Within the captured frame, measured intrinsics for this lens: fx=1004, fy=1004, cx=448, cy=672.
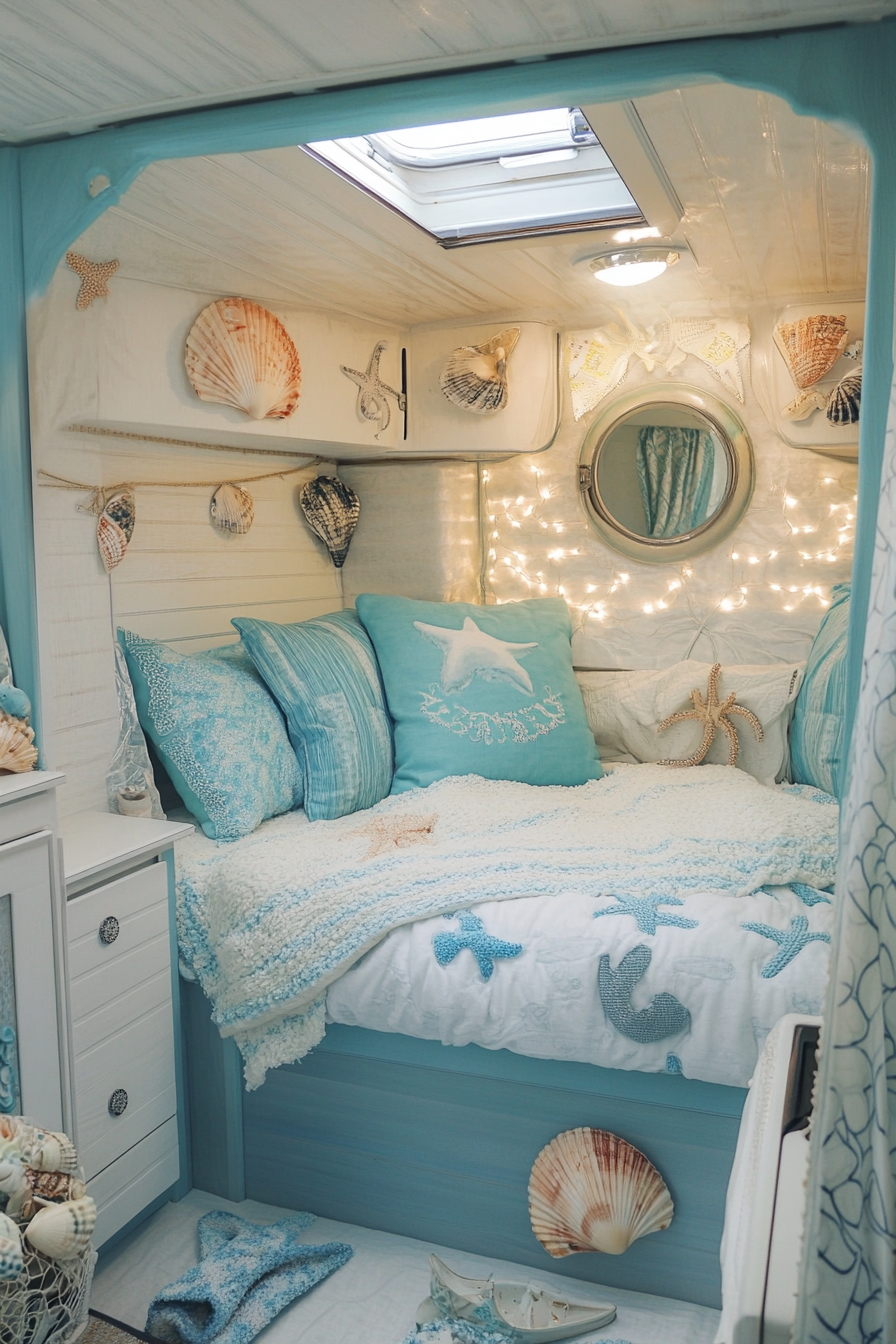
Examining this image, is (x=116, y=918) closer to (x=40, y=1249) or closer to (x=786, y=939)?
(x=40, y=1249)

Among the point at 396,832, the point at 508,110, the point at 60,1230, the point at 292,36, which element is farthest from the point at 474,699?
the point at 60,1230

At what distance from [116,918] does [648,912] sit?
1.00 metres

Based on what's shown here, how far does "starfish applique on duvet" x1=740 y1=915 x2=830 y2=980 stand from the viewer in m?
1.74

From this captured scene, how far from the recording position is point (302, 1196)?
2.08 m

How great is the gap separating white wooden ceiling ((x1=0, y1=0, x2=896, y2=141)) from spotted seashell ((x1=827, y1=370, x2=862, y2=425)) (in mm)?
1715

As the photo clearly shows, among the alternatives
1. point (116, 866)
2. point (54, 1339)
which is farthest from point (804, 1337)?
point (116, 866)

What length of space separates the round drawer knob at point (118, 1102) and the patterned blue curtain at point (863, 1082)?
1.45 metres

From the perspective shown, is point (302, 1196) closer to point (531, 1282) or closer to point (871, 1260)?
point (531, 1282)

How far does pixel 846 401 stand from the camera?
285 cm

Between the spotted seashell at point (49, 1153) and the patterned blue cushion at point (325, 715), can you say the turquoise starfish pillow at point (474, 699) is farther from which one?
the spotted seashell at point (49, 1153)

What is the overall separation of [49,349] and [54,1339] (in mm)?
1546

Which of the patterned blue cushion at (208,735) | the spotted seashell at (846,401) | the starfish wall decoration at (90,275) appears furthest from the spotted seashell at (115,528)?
the spotted seashell at (846,401)

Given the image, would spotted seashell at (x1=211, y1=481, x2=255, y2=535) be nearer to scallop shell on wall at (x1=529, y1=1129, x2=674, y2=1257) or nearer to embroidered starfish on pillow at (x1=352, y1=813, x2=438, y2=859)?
embroidered starfish on pillow at (x1=352, y1=813, x2=438, y2=859)

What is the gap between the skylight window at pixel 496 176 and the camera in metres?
2.00
